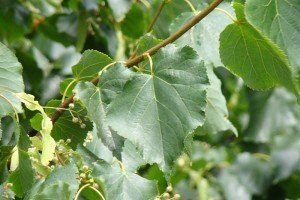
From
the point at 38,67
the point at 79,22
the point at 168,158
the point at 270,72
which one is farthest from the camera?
the point at 38,67

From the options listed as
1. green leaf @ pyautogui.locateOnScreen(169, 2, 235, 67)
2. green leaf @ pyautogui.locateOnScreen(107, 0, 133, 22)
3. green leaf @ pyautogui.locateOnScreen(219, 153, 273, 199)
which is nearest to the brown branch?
green leaf @ pyautogui.locateOnScreen(169, 2, 235, 67)

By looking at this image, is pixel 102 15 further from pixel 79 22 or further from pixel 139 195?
pixel 139 195

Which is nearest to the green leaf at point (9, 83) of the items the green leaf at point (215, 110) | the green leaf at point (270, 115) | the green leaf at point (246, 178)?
the green leaf at point (215, 110)

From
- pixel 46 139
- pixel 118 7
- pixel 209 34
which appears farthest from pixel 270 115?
pixel 46 139

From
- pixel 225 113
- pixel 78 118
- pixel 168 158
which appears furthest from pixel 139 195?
pixel 225 113

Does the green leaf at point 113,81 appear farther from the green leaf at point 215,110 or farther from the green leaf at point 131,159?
the green leaf at point 215,110
